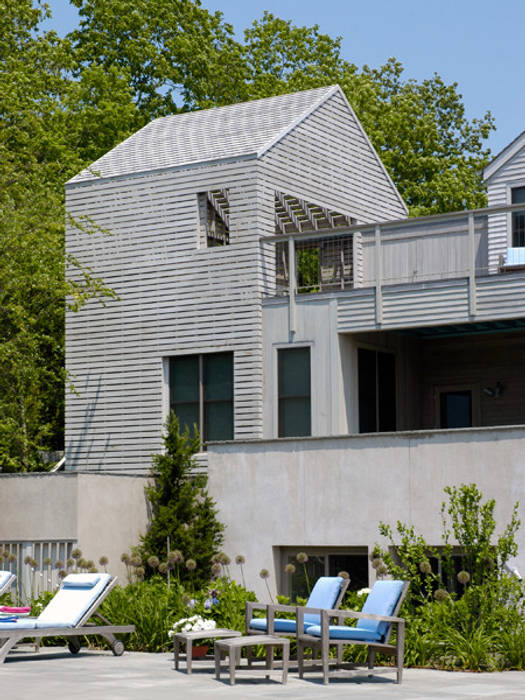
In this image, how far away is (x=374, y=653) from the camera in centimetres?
1302

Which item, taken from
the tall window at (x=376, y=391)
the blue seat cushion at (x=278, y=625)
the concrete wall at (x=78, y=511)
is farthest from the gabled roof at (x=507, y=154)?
the blue seat cushion at (x=278, y=625)

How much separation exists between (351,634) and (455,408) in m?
13.2

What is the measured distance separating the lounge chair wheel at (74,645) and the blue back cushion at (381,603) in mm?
4137

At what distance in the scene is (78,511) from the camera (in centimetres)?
1964

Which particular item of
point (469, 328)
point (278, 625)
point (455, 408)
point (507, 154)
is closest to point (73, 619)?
point (278, 625)

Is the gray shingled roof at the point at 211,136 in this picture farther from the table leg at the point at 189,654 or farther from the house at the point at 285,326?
the table leg at the point at 189,654

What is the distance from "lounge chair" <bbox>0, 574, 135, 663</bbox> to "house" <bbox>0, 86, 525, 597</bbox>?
4725mm

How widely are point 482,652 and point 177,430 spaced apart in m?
9.21

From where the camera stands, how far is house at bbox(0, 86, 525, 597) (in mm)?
19250

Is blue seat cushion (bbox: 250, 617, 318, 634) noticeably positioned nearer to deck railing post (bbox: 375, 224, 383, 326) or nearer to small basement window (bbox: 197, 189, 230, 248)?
deck railing post (bbox: 375, 224, 383, 326)

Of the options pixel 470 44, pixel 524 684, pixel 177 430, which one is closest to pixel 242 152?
pixel 177 430

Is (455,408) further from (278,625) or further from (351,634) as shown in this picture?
(351,634)

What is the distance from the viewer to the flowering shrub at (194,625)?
1377cm

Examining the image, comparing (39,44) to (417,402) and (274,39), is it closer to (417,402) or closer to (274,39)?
(274,39)
